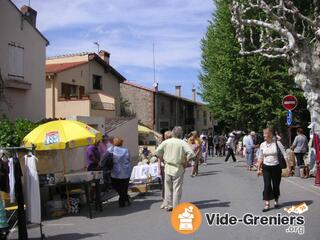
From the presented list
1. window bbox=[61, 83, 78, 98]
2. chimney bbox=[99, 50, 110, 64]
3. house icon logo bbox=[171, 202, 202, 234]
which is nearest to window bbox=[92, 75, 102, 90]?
window bbox=[61, 83, 78, 98]

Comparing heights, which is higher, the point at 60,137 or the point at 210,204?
the point at 60,137

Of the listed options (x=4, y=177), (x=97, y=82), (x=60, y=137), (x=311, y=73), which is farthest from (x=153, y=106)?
(x=4, y=177)

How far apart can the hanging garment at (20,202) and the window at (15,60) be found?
13.4 metres

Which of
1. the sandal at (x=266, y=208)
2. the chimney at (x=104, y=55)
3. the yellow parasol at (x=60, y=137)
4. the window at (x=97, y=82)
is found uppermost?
the chimney at (x=104, y=55)

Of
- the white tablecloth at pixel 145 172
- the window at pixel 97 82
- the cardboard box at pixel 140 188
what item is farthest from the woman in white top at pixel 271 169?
the window at pixel 97 82

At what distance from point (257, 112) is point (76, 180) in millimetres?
20491

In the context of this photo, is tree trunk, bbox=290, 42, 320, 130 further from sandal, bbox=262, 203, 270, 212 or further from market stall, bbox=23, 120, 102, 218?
market stall, bbox=23, 120, 102, 218

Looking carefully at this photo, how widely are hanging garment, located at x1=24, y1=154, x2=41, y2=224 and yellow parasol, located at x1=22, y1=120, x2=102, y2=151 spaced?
2.33 m

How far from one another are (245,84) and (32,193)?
22.8 meters

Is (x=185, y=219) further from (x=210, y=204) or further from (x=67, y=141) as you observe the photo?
(x=67, y=141)

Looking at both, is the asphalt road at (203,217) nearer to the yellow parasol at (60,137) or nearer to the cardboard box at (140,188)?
the cardboard box at (140,188)

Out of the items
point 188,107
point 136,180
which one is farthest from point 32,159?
point 188,107

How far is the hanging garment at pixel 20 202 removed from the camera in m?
8.22

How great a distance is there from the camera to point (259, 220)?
930cm
